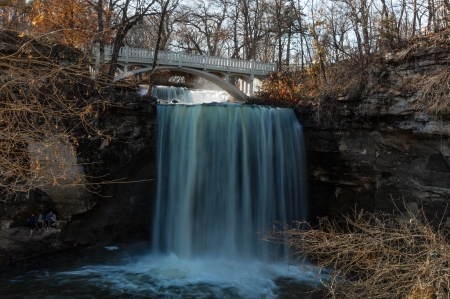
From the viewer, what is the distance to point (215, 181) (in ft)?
36.6

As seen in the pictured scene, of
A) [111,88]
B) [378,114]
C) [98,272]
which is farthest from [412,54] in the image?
[98,272]

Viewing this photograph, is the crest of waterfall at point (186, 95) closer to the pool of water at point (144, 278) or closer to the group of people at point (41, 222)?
the group of people at point (41, 222)

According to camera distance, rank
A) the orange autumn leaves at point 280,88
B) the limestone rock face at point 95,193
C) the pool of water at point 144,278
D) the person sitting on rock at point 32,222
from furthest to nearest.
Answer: the orange autumn leaves at point 280,88 → the person sitting on rock at point 32,222 → the limestone rock face at point 95,193 → the pool of water at point 144,278

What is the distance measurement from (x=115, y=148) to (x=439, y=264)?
8634mm

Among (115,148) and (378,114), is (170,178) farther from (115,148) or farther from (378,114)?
(378,114)

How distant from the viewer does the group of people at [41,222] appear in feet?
33.2

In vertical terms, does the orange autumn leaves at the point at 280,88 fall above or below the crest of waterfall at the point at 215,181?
above

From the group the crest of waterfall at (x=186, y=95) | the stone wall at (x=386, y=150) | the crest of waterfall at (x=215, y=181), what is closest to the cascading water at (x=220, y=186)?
the crest of waterfall at (x=215, y=181)

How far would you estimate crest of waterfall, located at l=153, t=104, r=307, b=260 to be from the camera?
11.1m

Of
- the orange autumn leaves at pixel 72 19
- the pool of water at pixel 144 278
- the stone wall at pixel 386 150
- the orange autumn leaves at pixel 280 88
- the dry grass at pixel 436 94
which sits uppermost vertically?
the orange autumn leaves at pixel 72 19

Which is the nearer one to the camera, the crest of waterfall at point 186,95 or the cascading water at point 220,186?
the cascading water at point 220,186

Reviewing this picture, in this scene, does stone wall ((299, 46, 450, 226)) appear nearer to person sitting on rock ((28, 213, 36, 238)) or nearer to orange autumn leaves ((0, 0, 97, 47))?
A: orange autumn leaves ((0, 0, 97, 47))

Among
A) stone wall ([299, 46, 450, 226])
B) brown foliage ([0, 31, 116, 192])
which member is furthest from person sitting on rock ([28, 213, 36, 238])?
stone wall ([299, 46, 450, 226])

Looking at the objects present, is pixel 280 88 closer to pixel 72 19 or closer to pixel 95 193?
pixel 72 19
